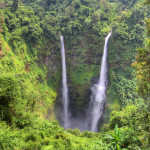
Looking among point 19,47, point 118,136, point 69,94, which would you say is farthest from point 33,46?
point 118,136

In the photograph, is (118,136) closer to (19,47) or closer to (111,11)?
(19,47)

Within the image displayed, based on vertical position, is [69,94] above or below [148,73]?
below

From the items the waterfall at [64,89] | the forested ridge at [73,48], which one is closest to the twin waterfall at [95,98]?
the waterfall at [64,89]

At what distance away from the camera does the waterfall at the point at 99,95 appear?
20094 mm

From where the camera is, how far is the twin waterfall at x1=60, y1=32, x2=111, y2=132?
65.9ft

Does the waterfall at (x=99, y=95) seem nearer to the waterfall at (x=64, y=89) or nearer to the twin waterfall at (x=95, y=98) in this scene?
the twin waterfall at (x=95, y=98)

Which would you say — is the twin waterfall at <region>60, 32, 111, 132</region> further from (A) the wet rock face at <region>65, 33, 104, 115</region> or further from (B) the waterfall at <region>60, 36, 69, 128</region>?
(A) the wet rock face at <region>65, 33, 104, 115</region>

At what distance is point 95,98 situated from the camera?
820 inches

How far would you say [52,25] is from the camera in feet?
68.9

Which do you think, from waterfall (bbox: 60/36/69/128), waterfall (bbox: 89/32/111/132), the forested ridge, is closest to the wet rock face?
the forested ridge

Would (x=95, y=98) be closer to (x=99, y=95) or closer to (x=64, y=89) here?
(x=99, y=95)

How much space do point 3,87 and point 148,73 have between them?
7556mm

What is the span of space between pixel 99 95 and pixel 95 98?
847 mm

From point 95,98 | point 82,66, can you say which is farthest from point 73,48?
point 95,98
